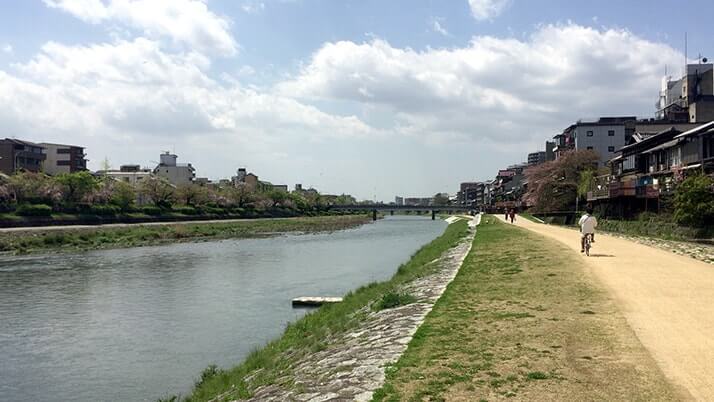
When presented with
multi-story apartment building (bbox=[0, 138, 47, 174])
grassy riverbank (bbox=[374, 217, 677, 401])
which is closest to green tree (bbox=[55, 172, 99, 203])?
multi-story apartment building (bbox=[0, 138, 47, 174])

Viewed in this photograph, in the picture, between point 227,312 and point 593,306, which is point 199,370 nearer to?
point 227,312

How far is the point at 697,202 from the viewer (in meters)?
30.5

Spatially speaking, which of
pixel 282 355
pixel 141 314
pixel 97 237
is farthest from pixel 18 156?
pixel 282 355

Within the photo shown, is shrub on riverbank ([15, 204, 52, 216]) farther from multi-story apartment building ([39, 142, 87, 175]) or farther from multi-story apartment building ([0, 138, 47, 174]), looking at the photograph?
multi-story apartment building ([39, 142, 87, 175])

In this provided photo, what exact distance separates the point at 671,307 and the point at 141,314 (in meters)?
17.0

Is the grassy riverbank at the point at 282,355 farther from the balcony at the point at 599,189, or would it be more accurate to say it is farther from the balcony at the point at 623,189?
the balcony at the point at 599,189

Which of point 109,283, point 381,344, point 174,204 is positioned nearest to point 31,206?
point 174,204

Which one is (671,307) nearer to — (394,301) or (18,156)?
(394,301)

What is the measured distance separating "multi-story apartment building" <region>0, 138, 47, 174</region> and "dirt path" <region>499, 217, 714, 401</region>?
9346 centimetres

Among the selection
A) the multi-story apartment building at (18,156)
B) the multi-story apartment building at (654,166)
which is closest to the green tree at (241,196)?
the multi-story apartment building at (18,156)

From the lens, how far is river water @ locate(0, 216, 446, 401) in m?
13.1

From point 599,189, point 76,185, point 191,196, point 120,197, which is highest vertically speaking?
point 76,185

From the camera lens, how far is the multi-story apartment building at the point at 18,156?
298 ft

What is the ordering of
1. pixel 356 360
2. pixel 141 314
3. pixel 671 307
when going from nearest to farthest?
1. pixel 356 360
2. pixel 671 307
3. pixel 141 314
